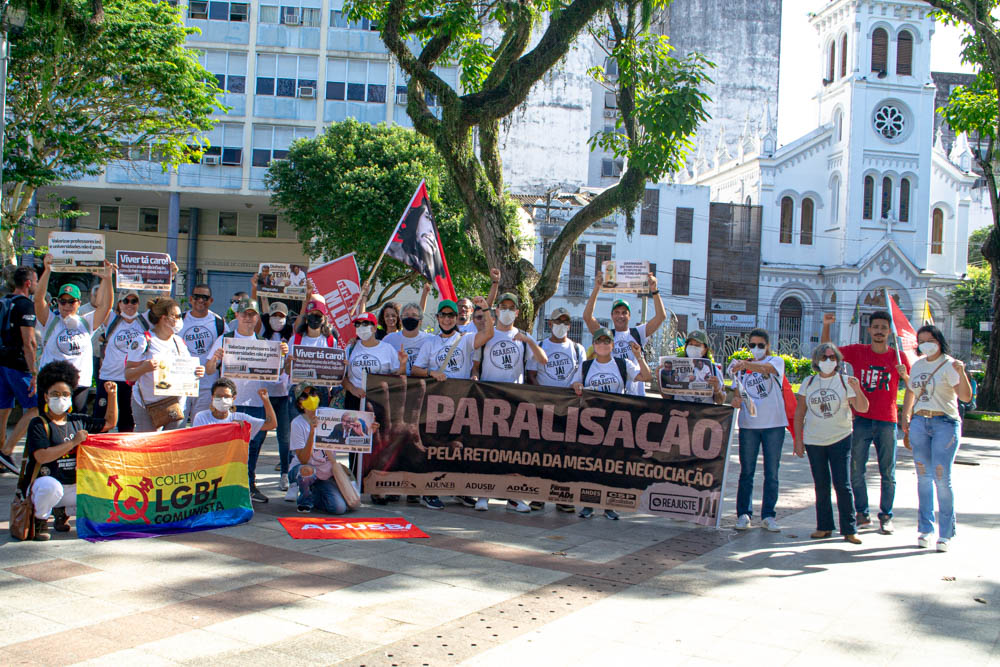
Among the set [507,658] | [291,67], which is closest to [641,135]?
[507,658]

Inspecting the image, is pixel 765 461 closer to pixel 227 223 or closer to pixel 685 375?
pixel 685 375

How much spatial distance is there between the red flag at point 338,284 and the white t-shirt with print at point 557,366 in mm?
2962

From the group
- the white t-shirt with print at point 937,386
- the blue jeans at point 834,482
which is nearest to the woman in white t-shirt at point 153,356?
the blue jeans at point 834,482

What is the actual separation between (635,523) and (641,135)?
239 inches

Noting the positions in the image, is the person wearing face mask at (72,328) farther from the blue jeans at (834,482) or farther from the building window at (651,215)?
the building window at (651,215)

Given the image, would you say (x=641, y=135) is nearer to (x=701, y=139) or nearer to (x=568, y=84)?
(x=568, y=84)

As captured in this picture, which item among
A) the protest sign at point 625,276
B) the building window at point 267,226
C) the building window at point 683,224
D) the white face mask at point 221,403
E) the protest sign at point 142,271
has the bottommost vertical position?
the white face mask at point 221,403

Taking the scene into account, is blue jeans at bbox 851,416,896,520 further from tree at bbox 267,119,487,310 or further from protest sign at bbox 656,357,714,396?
tree at bbox 267,119,487,310

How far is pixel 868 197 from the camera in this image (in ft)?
171

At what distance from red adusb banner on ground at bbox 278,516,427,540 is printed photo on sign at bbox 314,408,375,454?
0.62m

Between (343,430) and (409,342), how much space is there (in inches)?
57.5

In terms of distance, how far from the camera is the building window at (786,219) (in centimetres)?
5181

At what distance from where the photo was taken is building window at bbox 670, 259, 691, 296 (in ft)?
162

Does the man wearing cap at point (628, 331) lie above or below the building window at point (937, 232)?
below
